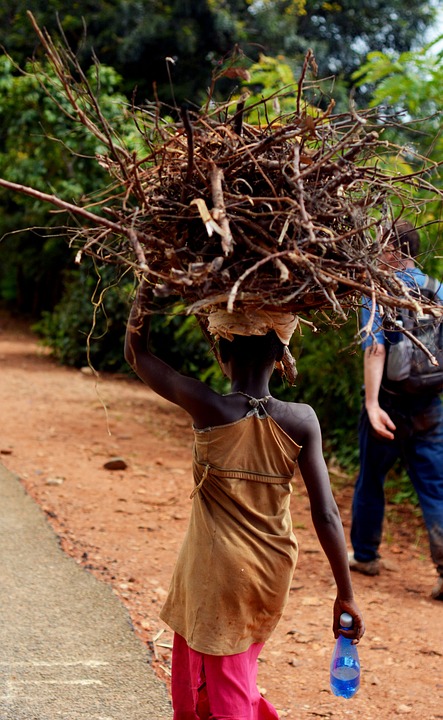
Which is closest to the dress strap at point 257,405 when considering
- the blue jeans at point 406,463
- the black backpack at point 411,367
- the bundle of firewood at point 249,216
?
the bundle of firewood at point 249,216

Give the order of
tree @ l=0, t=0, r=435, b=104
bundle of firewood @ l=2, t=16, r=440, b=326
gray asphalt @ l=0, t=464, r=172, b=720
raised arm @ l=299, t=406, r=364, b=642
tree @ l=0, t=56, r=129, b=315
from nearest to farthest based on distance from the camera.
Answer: bundle of firewood @ l=2, t=16, r=440, b=326
raised arm @ l=299, t=406, r=364, b=642
gray asphalt @ l=0, t=464, r=172, b=720
tree @ l=0, t=56, r=129, b=315
tree @ l=0, t=0, r=435, b=104

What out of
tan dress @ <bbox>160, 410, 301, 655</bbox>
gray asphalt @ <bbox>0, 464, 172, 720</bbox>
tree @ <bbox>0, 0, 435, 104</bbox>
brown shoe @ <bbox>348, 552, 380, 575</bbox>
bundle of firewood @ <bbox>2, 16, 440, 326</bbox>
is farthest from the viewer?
tree @ <bbox>0, 0, 435, 104</bbox>

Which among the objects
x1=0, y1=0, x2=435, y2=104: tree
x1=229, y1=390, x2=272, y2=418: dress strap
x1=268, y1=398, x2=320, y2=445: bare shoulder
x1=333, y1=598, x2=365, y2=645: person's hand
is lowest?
x1=333, y1=598, x2=365, y2=645: person's hand

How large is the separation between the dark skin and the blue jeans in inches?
88.7

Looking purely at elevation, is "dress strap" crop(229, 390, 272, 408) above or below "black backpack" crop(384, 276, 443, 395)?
above

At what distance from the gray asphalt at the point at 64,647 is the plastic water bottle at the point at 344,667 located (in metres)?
0.74

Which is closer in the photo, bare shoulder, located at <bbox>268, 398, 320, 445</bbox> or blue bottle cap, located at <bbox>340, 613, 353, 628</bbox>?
bare shoulder, located at <bbox>268, 398, 320, 445</bbox>

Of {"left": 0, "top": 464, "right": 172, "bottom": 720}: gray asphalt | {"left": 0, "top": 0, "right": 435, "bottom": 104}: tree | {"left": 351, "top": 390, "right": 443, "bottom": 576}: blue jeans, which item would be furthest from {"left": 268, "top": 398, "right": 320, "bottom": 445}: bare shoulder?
{"left": 0, "top": 0, "right": 435, "bottom": 104}: tree

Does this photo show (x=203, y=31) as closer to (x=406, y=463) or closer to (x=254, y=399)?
(x=406, y=463)

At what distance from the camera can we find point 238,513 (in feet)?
8.14

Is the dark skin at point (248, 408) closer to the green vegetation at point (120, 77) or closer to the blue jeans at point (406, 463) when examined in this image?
the blue jeans at point (406, 463)

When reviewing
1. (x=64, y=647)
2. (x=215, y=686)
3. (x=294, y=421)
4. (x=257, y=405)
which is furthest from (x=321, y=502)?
(x=64, y=647)

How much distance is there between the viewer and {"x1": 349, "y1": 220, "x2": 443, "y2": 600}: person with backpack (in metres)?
4.68

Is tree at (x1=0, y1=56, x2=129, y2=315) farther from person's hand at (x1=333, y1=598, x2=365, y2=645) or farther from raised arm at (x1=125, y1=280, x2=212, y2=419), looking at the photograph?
person's hand at (x1=333, y1=598, x2=365, y2=645)
